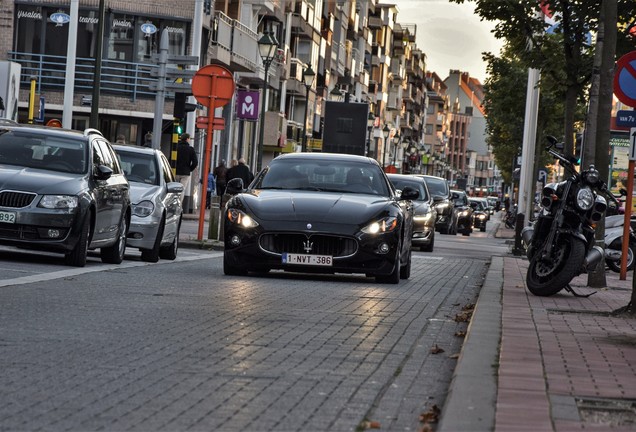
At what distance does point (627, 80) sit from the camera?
1891cm

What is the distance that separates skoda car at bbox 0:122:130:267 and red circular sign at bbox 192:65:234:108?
6.66 metres

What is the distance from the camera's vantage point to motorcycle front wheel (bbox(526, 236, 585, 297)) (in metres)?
15.7

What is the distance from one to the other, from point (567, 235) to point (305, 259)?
281 cm

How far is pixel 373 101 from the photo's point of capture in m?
142

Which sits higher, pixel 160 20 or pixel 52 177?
pixel 160 20

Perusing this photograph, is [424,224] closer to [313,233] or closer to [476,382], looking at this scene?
[313,233]

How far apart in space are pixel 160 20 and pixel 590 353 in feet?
154

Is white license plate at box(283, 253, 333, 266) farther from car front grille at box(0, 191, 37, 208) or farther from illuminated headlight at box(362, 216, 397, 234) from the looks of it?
car front grille at box(0, 191, 37, 208)

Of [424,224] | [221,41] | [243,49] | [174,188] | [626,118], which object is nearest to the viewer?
[626,118]

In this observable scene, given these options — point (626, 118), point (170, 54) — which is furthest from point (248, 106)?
point (626, 118)

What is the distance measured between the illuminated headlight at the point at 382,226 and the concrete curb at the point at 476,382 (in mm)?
4535

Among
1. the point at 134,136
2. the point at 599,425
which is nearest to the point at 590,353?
the point at 599,425

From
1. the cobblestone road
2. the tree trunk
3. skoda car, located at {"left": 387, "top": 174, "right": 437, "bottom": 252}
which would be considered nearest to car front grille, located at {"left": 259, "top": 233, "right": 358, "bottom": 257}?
the cobblestone road

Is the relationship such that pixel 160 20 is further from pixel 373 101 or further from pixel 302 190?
pixel 373 101
